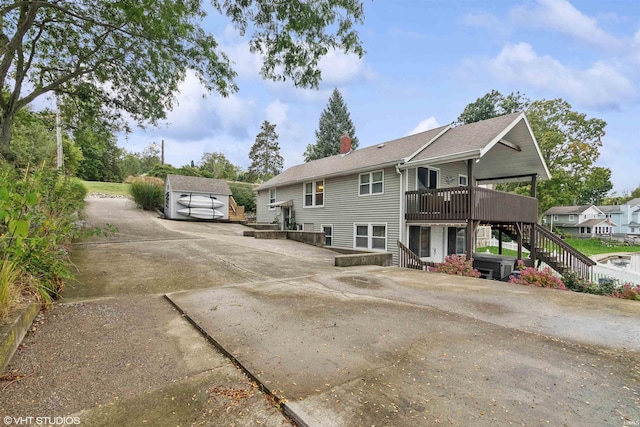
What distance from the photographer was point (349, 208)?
14188 millimetres

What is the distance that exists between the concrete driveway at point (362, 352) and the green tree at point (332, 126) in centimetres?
→ 3114

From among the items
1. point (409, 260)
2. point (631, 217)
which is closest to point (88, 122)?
point (409, 260)

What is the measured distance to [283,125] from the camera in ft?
151

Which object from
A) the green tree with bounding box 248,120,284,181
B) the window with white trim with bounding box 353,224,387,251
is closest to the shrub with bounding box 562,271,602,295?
the window with white trim with bounding box 353,224,387,251

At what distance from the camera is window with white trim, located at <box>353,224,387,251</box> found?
41.7 feet

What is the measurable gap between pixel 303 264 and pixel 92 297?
5.26 meters

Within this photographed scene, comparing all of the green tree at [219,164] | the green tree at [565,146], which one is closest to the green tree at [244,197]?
the green tree at [219,164]

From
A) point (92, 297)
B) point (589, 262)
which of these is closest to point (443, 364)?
point (92, 297)

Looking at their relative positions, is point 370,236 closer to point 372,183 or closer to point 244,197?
point 372,183

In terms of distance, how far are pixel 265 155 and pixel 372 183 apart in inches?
1369

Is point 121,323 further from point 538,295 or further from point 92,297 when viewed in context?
point 538,295

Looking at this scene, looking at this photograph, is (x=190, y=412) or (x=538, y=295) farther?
(x=538, y=295)

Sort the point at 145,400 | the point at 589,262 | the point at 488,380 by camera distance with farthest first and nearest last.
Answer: the point at 589,262 < the point at 488,380 < the point at 145,400

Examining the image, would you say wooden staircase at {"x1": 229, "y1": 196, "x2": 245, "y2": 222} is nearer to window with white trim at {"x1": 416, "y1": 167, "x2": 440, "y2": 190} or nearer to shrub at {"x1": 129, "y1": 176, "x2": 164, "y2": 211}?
shrub at {"x1": 129, "y1": 176, "x2": 164, "y2": 211}
